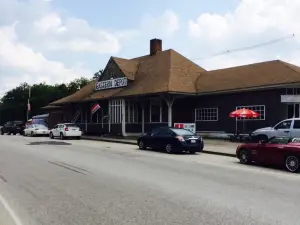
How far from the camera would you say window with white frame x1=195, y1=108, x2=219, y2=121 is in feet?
105

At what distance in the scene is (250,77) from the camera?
3050 cm

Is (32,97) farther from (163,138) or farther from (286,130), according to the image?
(286,130)

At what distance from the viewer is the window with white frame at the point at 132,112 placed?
3778 centimetres

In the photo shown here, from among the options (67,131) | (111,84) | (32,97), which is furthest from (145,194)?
(32,97)

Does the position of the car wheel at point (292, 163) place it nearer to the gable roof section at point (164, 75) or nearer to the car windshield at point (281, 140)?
the car windshield at point (281, 140)

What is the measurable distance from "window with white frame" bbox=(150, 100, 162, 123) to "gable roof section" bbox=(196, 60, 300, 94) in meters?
4.12

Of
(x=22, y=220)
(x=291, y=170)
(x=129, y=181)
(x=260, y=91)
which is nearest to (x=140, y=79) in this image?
(x=260, y=91)

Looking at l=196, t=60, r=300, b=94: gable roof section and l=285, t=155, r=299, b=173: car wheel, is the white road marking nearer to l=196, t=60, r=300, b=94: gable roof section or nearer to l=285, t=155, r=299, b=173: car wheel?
l=285, t=155, r=299, b=173: car wheel

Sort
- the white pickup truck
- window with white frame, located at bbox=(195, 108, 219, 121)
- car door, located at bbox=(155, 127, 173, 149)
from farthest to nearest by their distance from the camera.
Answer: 1. window with white frame, located at bbox=(195, 108, 219, 121)
2. car door, located at bbox=(155, 127, 173, 149)
3. the white pickup truck

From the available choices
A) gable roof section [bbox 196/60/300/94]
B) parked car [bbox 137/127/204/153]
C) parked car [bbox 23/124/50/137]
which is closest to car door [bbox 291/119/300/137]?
gable roof section [bbox 196/60/300/94]

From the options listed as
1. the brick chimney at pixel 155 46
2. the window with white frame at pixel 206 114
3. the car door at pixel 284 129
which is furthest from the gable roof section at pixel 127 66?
the car door at pixel 284 129

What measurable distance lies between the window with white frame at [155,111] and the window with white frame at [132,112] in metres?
Answer: 1.75

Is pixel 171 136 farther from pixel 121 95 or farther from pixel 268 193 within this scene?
pixel 121 95

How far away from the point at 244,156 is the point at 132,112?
71.8ft
